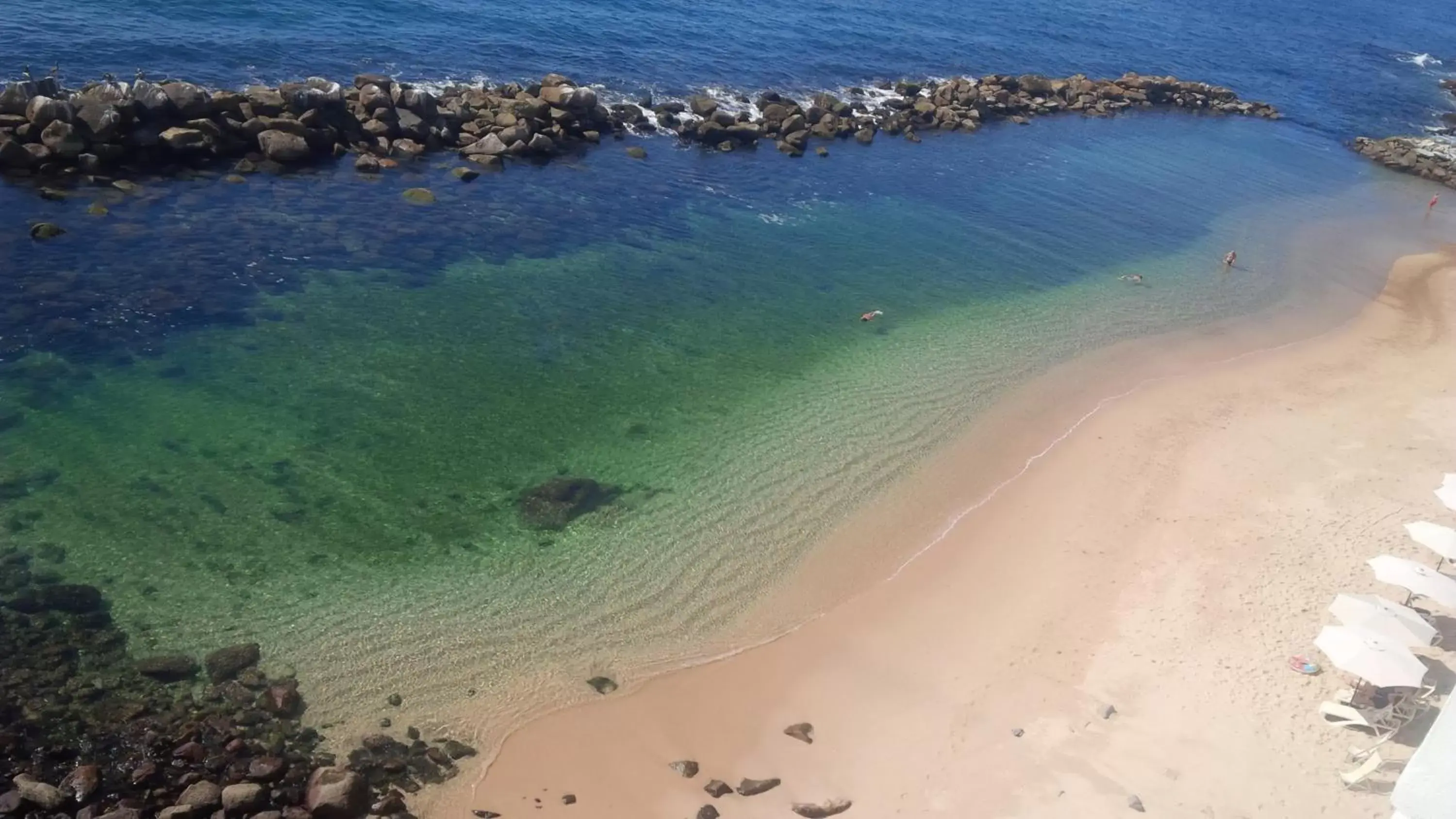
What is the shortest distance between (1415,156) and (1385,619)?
57692 millimetres

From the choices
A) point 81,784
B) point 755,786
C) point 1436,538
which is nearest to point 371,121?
point 81,784

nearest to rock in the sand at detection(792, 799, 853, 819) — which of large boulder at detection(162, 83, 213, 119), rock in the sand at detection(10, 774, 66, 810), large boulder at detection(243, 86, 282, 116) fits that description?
rock in the sand at detection(10, 774, 66, 810)

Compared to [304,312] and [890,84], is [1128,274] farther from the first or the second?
[304,312]

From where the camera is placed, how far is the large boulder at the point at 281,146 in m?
37.7

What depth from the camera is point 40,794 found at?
48.5ft

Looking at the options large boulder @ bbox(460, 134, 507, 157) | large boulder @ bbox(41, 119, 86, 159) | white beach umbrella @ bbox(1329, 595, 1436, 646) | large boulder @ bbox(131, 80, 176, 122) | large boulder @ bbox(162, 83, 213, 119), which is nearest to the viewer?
white beach umbrella @ bbox(1329, 595, 1436, 646)

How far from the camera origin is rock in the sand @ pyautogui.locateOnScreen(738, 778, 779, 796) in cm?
1675

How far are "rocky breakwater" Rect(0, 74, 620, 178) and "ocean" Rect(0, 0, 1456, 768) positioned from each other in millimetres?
1745

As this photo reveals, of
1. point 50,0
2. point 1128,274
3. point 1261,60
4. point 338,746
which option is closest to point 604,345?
point 338,746

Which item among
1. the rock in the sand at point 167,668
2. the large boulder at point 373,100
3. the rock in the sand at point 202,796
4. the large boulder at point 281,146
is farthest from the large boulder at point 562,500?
the large boulder at point 373,100

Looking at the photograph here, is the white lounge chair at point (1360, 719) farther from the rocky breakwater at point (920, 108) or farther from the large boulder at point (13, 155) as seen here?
the large boulder at point (13, 155)

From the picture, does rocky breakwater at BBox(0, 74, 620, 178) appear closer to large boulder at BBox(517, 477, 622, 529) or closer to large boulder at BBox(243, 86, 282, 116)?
large boulder at BBox(243, 86, 282, 116)

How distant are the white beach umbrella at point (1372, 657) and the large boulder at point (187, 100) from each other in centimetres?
4151

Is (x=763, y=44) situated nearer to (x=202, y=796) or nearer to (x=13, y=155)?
(x=13, y=155)
